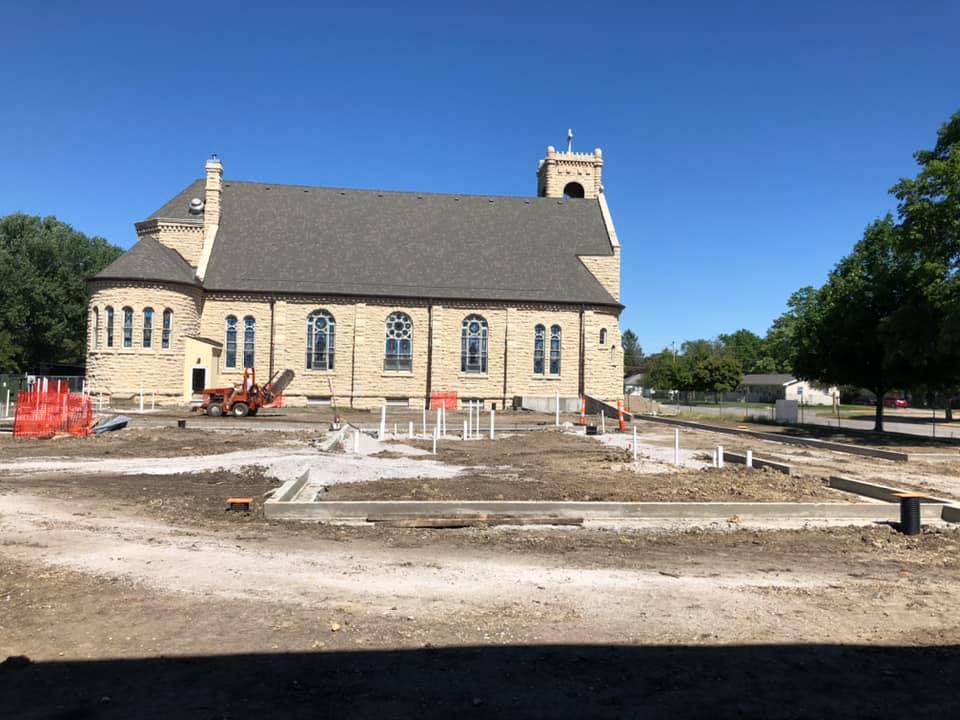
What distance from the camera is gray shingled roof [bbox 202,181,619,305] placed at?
46000 millimetres

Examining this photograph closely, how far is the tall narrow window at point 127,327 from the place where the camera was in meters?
39.7

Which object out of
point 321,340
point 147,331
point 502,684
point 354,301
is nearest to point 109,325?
point 147,331

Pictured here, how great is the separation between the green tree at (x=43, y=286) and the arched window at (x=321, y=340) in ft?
89.5

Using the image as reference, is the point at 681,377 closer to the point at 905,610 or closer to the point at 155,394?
the point at 155,394

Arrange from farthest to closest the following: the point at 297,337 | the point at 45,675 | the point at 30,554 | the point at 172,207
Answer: the point at 172,207
the point at 297,337
the point at 30,554
the point at 45,675

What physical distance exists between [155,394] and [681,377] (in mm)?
67138

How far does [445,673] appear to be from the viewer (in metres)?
5.20

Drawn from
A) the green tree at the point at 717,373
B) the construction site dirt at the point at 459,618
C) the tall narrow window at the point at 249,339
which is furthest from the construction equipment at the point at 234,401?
the green tree at the point at 717,373

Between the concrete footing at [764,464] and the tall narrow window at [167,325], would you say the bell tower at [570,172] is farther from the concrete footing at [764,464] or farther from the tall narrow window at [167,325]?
the concrete footing at [764,464]

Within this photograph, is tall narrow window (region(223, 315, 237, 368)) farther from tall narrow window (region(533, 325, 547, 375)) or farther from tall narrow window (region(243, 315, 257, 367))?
tall narrow window (region(533, 325, 547, 375))

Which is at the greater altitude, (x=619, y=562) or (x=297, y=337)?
(x=297, y=337)

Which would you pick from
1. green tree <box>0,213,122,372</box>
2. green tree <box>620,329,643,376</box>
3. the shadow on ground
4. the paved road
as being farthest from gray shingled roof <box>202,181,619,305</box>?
green tree <box>620,329,643,376</box>

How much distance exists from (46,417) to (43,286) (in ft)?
141

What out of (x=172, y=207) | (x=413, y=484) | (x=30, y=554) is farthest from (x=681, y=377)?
(x=30, y=554)
